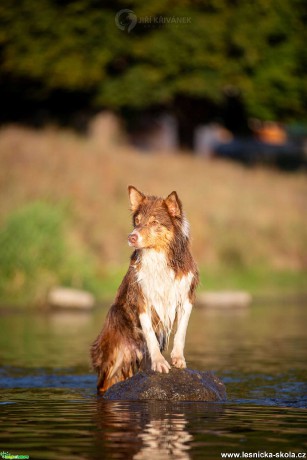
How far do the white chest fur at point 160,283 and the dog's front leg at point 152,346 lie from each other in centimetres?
16

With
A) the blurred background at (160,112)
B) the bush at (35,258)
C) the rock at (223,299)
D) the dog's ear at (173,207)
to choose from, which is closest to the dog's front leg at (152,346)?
the dog's ear at (173,207)

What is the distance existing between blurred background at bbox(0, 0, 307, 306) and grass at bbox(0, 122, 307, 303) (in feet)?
0.24

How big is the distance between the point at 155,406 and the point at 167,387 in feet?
1.27

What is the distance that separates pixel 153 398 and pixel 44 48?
34581 mm

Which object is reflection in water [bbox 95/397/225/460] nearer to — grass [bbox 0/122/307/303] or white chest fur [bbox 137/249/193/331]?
white chest fur [bbox 137/249/193/331]

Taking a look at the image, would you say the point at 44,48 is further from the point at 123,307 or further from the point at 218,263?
the point at 123,307

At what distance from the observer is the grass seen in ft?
103

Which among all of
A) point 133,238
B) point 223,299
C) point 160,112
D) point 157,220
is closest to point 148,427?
point 133,238

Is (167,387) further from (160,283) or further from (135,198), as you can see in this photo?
(135,198)

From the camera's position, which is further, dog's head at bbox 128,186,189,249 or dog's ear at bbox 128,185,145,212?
dog's ear at bbox 128,185,145,212

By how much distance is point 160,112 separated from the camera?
54.4 metres

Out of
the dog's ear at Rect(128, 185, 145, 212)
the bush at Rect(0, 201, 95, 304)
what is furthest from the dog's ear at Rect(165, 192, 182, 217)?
the bush at Rect(0, 201, 95, 304)

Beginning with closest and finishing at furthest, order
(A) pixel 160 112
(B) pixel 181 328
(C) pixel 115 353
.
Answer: (B) pixel 181 328 < (C) pixel 115 353 < (A) pixel 160 112

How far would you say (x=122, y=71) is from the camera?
Answer: 161ft
